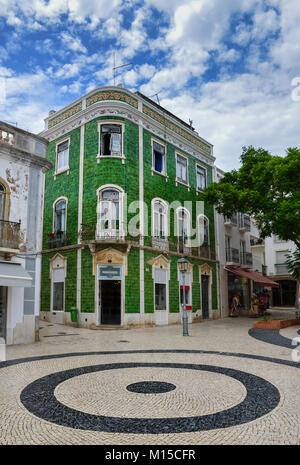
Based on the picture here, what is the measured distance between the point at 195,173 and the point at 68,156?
8562mm

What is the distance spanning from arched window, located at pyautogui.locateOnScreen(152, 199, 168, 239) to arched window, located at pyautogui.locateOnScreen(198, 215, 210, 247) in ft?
12.7

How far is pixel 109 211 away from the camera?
17.8m

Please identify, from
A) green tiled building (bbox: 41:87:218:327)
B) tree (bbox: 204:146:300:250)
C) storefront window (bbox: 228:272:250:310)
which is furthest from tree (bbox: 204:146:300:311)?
storefront window (bbox: 228:272:250:310)

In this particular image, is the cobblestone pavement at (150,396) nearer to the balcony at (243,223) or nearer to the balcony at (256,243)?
the balcony at (243,223)

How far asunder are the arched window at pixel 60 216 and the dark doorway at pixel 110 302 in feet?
14.2

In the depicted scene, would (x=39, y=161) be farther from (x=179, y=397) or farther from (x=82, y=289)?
(x=179, y=397)

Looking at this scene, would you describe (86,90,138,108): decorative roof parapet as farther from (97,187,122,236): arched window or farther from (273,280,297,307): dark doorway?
(273,280,297,307): dark doorway

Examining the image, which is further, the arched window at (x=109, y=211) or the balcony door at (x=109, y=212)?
the arched window at (x=109, y=211)

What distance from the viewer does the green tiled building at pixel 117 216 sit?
17.3 metres

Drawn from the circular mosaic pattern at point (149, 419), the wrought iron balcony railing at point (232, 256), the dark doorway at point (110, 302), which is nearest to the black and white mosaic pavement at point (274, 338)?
the circular mosaic pattern at point (149, 419)

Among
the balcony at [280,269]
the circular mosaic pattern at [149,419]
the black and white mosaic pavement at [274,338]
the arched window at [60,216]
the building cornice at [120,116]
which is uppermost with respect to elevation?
the building cornice at [120,116]

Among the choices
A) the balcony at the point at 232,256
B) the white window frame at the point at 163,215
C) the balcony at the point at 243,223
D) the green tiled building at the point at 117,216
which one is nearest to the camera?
the green tiled building at the point at 117,216

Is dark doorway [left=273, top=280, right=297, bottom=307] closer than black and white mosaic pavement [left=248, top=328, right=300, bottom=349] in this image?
No

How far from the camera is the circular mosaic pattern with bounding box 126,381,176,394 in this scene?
6.02 meters
